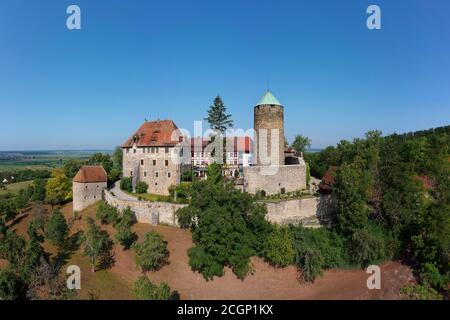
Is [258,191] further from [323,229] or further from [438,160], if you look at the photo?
[438,160]

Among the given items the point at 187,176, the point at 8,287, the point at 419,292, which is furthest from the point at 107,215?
the point at 419,292

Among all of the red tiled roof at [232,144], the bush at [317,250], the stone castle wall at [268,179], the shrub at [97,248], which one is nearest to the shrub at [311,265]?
the bush at [317,250]

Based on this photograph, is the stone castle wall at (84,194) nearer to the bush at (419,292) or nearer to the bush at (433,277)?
the bush at (419,292)

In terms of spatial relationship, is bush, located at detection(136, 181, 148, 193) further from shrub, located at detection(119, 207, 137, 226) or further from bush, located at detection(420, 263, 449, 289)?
bush, located at detection(420, 263, 449, 289)

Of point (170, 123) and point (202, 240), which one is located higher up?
point (170, 123)
